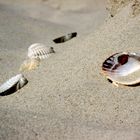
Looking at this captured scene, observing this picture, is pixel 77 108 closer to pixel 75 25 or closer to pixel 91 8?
pixel 75 25

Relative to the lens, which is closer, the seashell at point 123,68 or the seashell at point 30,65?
the seashell at point 123,68

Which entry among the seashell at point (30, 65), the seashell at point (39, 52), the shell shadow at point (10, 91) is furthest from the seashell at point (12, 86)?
the seashell at point (39, 52)

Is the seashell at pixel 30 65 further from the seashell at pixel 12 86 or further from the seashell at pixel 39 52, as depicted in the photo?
the seashell at pixel 12 86

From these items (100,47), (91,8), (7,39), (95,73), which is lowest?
(95,73)

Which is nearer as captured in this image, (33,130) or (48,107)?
(33,130)

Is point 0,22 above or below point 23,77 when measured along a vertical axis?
above

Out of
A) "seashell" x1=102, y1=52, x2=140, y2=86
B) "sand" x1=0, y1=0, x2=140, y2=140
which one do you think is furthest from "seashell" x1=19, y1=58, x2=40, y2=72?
"seashell" x1=102, y1=52, x2=140, y2=86

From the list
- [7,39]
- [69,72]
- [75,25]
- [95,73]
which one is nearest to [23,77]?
[69,72]

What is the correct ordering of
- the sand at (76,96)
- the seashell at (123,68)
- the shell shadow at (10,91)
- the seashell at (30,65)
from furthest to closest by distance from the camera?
the seashell at (30,65), the shell shadow at (10,91), the seashell at (123,68), the sand at (76,96)

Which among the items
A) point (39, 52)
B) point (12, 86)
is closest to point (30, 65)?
point (39, 52)
